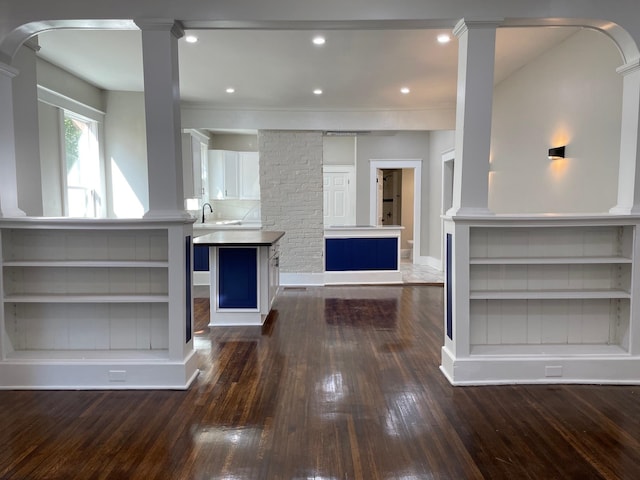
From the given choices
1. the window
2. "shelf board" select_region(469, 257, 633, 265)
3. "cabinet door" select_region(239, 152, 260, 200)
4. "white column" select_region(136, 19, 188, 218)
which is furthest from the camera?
"cabinet door" select_region(239, 152, 260, 200)

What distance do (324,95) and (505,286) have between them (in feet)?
12.6

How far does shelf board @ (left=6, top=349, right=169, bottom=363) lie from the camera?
2.81 meters

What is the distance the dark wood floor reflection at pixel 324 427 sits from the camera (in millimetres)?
1905

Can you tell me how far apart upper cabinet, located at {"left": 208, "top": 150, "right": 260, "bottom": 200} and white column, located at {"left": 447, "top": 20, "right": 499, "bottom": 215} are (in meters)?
5.23

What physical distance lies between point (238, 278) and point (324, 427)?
2.30 m

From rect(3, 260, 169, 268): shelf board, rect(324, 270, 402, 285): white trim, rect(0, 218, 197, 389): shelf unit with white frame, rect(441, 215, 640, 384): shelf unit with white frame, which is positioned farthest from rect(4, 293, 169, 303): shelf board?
rect(324, 270, 402, 285): white trim

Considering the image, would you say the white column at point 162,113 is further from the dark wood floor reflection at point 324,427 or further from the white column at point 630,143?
the white column at point 630,143

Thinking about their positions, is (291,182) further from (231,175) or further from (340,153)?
(340,153)

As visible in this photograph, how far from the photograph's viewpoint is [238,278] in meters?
4.29

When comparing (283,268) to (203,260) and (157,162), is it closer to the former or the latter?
(203,260)

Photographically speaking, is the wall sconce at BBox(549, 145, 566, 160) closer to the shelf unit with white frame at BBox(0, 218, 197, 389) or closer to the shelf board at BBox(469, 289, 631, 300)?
the shelf board at BBox(469, 289, 631, 300)

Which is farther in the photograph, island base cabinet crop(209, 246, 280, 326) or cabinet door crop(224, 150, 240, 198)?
cabinet door crop(224, 150, 240, 198)

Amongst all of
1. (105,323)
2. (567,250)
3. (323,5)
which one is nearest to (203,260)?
(105,323)

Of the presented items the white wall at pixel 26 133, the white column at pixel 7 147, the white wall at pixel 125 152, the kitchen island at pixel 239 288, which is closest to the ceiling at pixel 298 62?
the white wall at pixel 125 152
